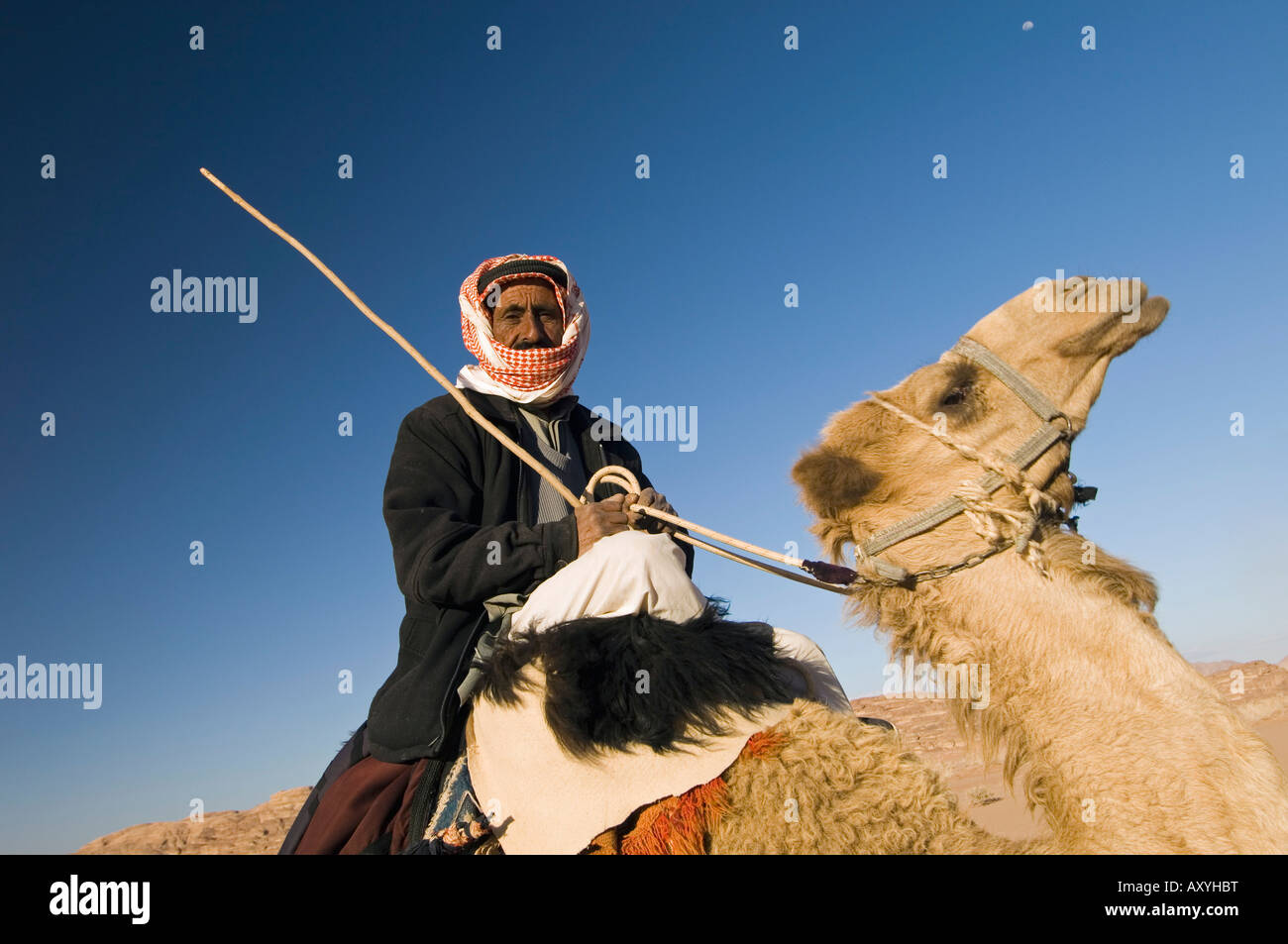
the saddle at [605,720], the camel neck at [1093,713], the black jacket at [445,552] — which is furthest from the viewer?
the black jacket at [445,552]

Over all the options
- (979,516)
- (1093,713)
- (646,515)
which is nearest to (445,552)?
(646,515)

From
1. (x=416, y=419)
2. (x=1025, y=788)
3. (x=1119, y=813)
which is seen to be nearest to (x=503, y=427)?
(x=416, y=419)

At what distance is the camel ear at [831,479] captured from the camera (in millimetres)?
2555

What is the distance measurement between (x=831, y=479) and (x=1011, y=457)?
1.68 feet

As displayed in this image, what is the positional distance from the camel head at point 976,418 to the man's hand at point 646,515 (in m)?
0.53

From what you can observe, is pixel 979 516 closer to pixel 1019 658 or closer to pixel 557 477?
pixel 1019 658

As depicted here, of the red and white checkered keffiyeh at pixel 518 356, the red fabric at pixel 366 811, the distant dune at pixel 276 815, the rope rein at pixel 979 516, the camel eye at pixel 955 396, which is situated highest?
the red and white checkered keffiyeh at pixel 518 356

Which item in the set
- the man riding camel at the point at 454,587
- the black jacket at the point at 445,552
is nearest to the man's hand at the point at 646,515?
the man riding camel at the point at 454,587

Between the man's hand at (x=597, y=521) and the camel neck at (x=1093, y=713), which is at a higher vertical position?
the man's hand at (x=597, y=521)

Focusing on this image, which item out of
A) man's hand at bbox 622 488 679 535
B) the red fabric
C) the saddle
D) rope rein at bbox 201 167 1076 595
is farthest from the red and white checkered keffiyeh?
the red fabric

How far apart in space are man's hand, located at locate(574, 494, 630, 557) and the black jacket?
0.03m

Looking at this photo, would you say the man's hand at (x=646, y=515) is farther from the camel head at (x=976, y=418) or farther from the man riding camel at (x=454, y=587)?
the camel head at (x=976, y=418)

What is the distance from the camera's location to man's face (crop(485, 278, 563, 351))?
3533mm
